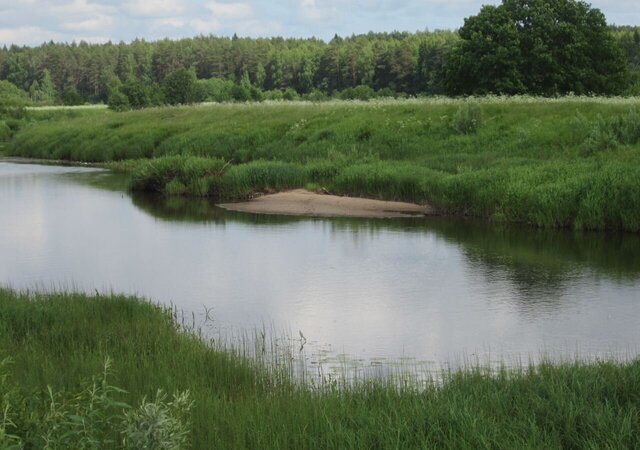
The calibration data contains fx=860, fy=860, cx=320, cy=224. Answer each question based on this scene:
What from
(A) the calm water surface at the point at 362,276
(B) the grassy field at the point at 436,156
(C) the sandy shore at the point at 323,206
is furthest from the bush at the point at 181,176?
(A) the calm water surface at the point at 362,276

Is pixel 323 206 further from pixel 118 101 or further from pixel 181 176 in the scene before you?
pixel 118 101

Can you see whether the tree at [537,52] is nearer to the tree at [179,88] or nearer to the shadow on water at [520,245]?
the shadow on water at [520,245]

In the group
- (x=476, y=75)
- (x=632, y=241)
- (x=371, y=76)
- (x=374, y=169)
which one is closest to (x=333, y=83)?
(x=371, y=76)

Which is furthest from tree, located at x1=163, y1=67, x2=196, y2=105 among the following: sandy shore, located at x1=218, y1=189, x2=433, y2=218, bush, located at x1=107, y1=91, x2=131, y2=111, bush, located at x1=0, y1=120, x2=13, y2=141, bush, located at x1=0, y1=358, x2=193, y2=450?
bush, located at x1=0, y1=358, x2=193, y2=450

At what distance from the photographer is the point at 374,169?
81.5 feet

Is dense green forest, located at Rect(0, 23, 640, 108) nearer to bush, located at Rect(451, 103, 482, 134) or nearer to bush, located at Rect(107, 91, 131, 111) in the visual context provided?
bush, located at Rect(107, 91, 131, 111)

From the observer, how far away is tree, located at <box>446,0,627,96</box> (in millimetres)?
41531

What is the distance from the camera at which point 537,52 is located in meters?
41.5

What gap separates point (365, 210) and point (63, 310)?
13.9 m

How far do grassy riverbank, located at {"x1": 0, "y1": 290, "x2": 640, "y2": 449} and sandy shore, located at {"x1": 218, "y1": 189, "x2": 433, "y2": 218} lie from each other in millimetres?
13983

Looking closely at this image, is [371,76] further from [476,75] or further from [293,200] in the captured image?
[293,200]

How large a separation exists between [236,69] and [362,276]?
361 ft

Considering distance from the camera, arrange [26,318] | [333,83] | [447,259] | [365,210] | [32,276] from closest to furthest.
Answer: [26,318] < [32,276] < [447,259] < [365,210] < [333,83]

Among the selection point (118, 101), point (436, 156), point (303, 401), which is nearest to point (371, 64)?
point (118, 101)
